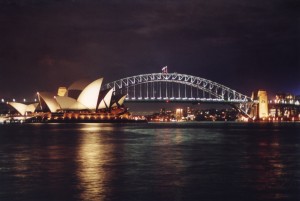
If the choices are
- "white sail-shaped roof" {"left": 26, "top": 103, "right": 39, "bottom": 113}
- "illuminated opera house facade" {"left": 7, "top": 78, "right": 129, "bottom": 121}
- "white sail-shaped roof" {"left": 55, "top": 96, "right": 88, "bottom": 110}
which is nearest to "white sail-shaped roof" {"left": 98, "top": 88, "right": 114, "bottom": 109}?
"illuminated opera house facade" {"left": 7, "top": 78, "right": 129, "bottom": 121}

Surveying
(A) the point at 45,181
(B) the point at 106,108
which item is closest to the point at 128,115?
(B) the point at 106,108

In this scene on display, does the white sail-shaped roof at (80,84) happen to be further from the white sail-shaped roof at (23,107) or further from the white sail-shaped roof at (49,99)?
the white sail-shaped roof at (23,107)

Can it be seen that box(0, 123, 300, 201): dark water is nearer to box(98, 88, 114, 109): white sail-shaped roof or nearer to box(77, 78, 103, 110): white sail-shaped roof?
box(77, 78, 103, 110): white sail-shaped roof

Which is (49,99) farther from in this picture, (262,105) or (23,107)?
(262,105)

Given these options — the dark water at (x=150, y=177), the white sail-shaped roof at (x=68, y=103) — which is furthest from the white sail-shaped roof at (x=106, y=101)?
the dark water at (x=150, y=177)

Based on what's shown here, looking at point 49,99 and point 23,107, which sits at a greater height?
point 49,99

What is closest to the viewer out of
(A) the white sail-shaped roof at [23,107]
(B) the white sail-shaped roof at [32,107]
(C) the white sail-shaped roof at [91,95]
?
(C) the white sail-shaped roof at [91,95]

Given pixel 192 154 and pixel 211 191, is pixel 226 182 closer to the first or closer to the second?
pixel 211 191

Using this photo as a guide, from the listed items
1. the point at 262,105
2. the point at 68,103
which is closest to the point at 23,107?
the point at 68,103
